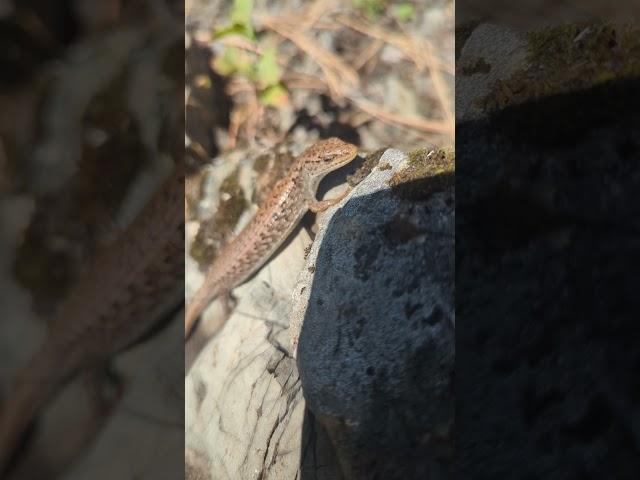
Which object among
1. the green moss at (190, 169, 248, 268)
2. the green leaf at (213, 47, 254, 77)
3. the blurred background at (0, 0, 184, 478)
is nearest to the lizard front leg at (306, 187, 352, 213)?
the green moss at (190, 169, 248, 268)

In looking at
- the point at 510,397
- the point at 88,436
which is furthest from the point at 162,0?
the point at 510,397

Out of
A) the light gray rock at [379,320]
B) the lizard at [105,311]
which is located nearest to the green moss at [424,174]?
the light gray rock at [379,320]

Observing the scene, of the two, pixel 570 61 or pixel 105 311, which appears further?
pixel 105 311

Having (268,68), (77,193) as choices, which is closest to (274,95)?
(268,68)

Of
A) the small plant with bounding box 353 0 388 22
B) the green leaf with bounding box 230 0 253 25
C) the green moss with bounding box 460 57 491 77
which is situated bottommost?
the green moss with bounding box 460 57 491 77

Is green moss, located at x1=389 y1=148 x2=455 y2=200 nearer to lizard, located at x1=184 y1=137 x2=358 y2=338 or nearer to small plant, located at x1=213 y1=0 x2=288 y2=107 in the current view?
lizard, located at x1=184 y1=137 x2=358 y2=338

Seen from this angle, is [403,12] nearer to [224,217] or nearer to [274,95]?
[274,95]

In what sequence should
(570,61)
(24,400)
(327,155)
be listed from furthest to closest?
(24,400) → (570,61) → (327,155)
